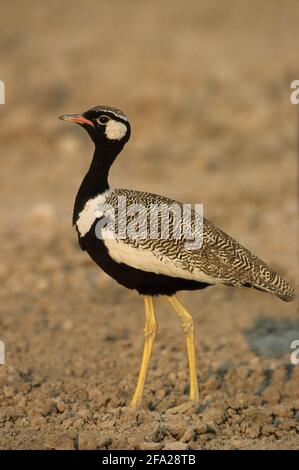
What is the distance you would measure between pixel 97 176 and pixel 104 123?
324 millimetres

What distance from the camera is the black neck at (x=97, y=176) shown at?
4.94 metres

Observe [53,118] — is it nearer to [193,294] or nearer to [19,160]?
[19,160]

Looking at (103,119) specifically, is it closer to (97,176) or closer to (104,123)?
(104,123)

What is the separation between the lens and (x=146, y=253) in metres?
4.71

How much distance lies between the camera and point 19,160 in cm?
1245

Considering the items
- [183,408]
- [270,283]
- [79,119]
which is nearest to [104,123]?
[79,119]

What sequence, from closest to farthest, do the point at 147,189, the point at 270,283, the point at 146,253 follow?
the point at 146,253 → the point at 270,283 → the point at 147,189

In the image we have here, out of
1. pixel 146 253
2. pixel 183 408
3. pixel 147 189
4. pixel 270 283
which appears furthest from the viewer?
pixel 147 189

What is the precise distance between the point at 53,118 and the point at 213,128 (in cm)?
253

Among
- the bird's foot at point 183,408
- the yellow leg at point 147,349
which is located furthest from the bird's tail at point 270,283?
the bird's foot at point 183,408

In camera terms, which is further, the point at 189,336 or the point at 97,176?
the point at 189,336

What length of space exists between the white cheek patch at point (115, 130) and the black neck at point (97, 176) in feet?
0.16

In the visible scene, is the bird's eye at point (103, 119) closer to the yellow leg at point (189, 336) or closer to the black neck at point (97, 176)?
the black neck at point (97, 176)

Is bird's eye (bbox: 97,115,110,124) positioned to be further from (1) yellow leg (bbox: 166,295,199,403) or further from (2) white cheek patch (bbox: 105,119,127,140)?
(1) yellow leg (bbox: 166,295,199,403)
